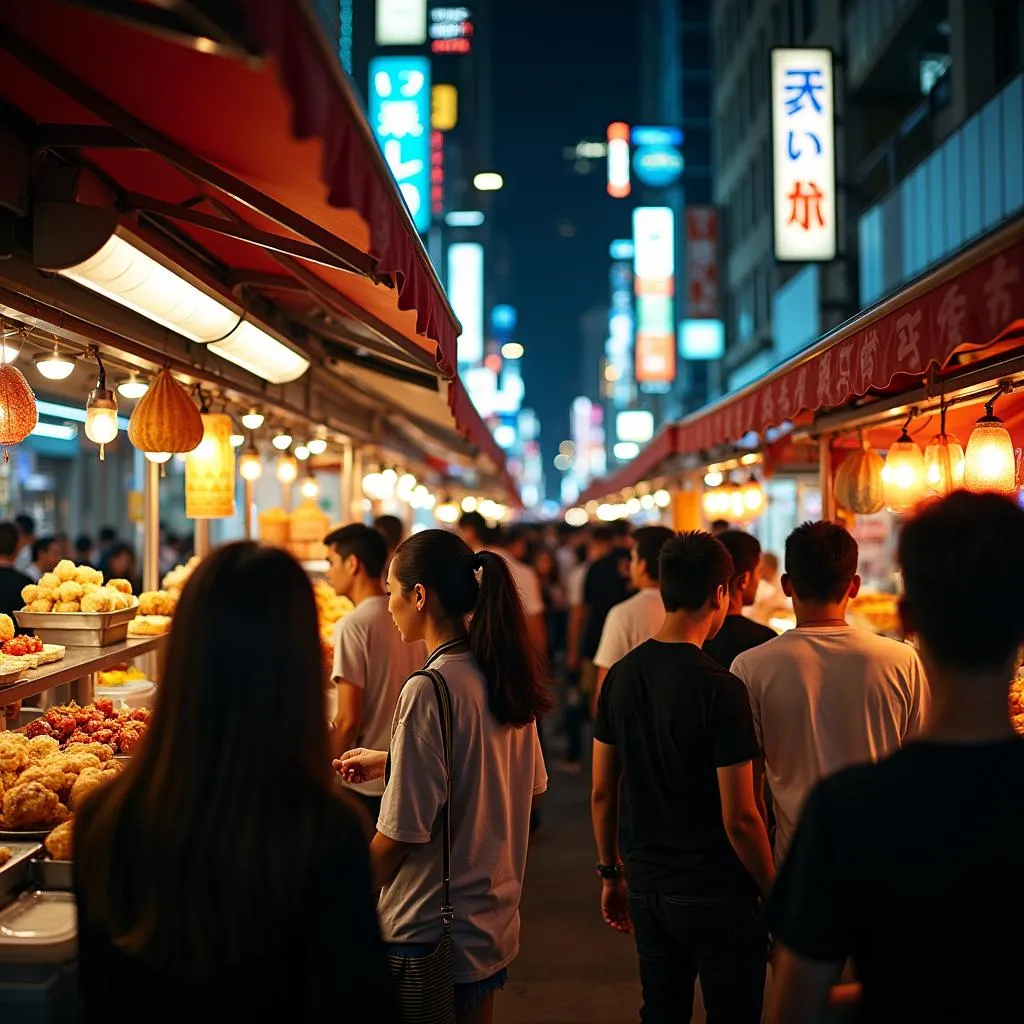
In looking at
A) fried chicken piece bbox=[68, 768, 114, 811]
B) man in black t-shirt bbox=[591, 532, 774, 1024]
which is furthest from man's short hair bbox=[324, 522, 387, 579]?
man in black t-shirt bbox=[591, 532, 774, 1024]

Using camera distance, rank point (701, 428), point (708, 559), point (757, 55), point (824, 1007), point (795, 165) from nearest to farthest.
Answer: point (824, 1007) < point (708, 559) < point (701, 428) < point (795, 165) < point (757, 55)

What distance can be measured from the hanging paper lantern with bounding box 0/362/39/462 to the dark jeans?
3025mm

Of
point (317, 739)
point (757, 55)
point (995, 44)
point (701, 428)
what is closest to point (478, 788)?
point (317, 739)

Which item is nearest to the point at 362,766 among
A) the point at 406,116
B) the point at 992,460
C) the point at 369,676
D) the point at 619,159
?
the point at 369,676

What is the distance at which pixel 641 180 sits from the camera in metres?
49.1

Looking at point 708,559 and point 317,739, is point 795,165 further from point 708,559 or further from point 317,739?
point 317,739

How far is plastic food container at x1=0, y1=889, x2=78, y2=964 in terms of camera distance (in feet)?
9.48

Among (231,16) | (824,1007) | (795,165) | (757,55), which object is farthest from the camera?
(757,55)

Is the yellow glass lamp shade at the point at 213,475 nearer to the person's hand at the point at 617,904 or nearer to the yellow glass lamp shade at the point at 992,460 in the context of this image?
the person's hand at the point at 617,904

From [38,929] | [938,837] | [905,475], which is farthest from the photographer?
[905,475]

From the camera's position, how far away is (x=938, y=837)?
177 centimetres

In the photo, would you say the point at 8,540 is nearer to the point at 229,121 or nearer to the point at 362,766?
the point at 362,766

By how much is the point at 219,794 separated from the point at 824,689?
270 cm

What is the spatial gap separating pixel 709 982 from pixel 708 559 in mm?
1479
